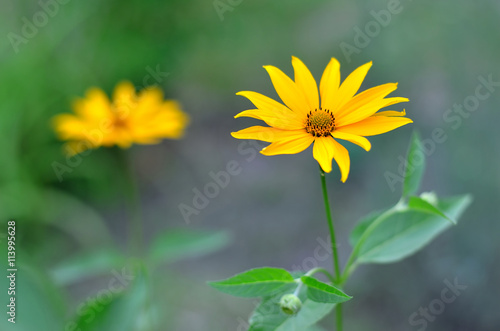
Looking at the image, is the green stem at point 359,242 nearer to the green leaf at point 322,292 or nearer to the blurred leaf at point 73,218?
the green leaf at point 322,292

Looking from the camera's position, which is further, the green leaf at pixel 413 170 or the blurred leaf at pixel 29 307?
the green leaf at pixel 413 170

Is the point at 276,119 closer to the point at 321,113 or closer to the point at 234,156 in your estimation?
the point at 321,113

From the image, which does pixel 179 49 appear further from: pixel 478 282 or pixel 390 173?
pixel 478 282

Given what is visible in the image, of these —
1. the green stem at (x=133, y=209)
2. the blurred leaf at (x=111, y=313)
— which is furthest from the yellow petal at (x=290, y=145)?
the green stem at (x=133, y=209)

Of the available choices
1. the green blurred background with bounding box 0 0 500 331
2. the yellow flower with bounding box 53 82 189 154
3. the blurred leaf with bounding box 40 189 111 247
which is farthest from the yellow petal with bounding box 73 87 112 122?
the blurred leaf with bounding box 40 189 111 247

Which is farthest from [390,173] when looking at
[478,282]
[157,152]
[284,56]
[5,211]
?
[5,211]

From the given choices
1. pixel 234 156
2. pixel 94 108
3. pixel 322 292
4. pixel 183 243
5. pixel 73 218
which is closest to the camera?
pixel 322 292

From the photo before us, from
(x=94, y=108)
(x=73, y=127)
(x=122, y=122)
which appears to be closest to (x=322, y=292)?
(x=122, y=122)

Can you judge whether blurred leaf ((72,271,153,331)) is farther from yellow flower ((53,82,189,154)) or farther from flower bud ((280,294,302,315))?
yellow flower ((53,82,189,154))
